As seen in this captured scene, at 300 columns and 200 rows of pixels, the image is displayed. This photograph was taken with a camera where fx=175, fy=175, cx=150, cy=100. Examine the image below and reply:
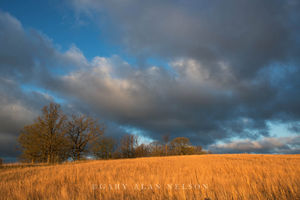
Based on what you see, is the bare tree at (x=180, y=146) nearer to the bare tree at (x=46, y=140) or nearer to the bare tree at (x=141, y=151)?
the bare tree at (x=141, y=151)

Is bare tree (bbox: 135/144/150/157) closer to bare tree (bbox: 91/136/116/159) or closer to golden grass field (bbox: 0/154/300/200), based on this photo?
bare tree (bbox: 91/136/116/159)

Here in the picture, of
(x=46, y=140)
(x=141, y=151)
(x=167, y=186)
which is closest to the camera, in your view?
(x=167, y=186)

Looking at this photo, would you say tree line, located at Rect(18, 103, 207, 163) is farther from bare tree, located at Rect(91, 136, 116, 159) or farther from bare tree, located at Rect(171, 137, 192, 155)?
bare tree, located at Rect(171, 137, 192, 155)

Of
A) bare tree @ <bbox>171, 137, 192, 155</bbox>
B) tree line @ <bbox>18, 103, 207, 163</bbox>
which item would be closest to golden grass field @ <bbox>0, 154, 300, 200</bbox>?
tree line @ <bbox>18, 103, 207, 163</bbox>

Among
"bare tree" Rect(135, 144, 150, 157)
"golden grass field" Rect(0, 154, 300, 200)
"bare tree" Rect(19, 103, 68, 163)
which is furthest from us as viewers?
"bare tree" Rect(135, 144, 150, 157)

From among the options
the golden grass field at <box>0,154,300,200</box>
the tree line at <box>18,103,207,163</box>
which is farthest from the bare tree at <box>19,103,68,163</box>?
the golden grass field at <box>0,154,300,200</box>

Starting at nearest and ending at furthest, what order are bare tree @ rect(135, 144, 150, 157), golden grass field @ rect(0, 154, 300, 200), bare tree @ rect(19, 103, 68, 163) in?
golden grass field @ rect(0, 154, 300, 200) < bare tree @ rect(19, 103, 68, 163) < bare tree @ rect(135, 144, 150, 157)

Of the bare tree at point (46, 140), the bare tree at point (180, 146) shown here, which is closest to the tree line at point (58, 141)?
the bare tree at point (46, 140)

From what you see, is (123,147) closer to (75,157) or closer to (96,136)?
(96,136)

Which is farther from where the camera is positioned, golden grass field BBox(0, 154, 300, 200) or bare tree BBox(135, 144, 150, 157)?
bare tree BBox(135, 144, 150, 157)

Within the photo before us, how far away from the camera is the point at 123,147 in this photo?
1950 inches

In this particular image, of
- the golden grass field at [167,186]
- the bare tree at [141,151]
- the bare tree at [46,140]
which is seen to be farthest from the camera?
the bare tree at [141,151]

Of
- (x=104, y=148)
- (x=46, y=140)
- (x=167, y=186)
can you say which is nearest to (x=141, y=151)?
(x=104, y=148)

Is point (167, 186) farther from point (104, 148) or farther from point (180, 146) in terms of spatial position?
point (180, 146)
